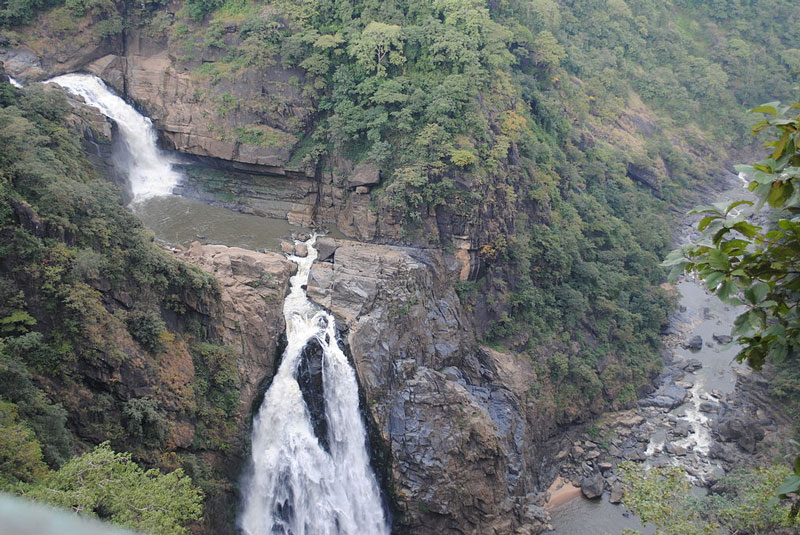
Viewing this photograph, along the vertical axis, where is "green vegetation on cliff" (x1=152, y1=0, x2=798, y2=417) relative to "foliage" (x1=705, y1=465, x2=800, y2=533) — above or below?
above

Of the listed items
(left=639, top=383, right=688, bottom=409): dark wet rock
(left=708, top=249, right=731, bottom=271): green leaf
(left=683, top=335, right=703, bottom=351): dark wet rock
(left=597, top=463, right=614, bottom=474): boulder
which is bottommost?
(left=597, top=463, right=614, bottom=474): boulder

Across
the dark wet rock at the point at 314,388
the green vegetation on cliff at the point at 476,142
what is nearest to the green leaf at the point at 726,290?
the dark wet rock at the point at 314,388

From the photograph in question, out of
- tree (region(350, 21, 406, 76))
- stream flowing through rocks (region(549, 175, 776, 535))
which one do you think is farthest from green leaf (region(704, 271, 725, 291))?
tree (region(350, 21, 406, 76))

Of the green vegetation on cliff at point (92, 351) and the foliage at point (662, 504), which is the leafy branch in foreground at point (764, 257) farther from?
the green vegetation on cliff at point (92, 351)

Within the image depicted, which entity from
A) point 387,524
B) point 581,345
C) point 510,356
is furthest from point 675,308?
point 387,524

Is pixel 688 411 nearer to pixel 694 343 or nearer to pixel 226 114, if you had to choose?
pixel 694 343

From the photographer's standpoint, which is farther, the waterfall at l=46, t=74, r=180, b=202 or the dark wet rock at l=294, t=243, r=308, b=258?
the waterfall at l=46, t=74, r=180, b=202

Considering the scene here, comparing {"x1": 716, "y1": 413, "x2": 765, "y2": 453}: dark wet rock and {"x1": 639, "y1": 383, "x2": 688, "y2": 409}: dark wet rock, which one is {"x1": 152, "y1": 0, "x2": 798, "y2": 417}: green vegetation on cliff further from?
{"x1": 716, "y1": 413, "x2": 765, "y2": 453}: dark wet rock
